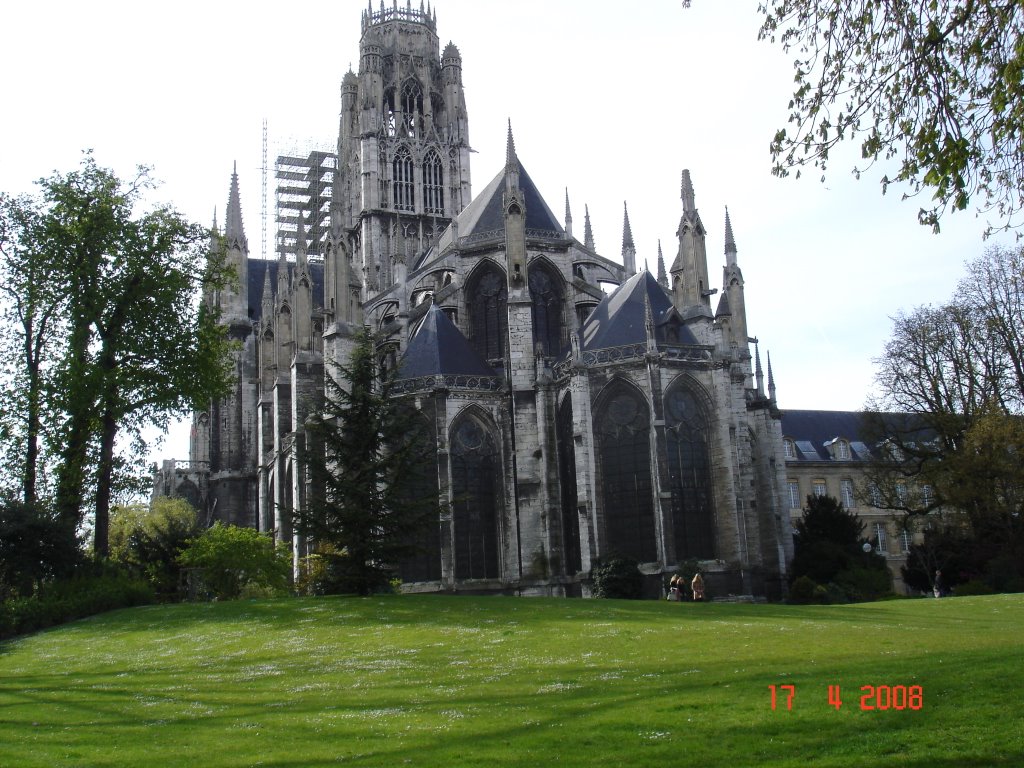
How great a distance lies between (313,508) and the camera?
27766mm

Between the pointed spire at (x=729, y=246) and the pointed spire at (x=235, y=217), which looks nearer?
the pointed spire at (x=729, y=246)

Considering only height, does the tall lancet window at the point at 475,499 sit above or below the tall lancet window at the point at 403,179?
below

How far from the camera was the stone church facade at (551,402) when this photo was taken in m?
Result: 36.1

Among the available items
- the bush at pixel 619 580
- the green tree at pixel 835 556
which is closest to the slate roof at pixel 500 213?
the green tree at pixel 835 556

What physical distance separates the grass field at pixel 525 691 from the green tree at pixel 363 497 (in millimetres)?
5482

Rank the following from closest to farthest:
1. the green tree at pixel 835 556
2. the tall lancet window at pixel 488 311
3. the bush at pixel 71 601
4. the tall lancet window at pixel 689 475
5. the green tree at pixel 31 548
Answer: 1. the bush at pixel 71 601
2. the green tree at pixel 31 548
3. the tall lancet window at pixel 689 475
4. the green tree at pixel 835 556
5. the tall lancet window at pixel 488 311

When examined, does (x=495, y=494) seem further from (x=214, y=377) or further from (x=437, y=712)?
(x=437, y=712)

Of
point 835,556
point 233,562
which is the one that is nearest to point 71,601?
point 233,562

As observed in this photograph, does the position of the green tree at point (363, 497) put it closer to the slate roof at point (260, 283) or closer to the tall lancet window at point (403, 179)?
the slate roof at point (260, 283)

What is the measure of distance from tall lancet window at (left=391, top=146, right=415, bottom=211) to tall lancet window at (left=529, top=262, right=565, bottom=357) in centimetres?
2166

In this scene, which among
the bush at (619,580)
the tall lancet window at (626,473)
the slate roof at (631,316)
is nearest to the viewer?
the bush at (619,580)

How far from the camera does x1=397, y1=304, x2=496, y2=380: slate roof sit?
3991 cm

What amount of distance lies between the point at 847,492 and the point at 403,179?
1287 inches
